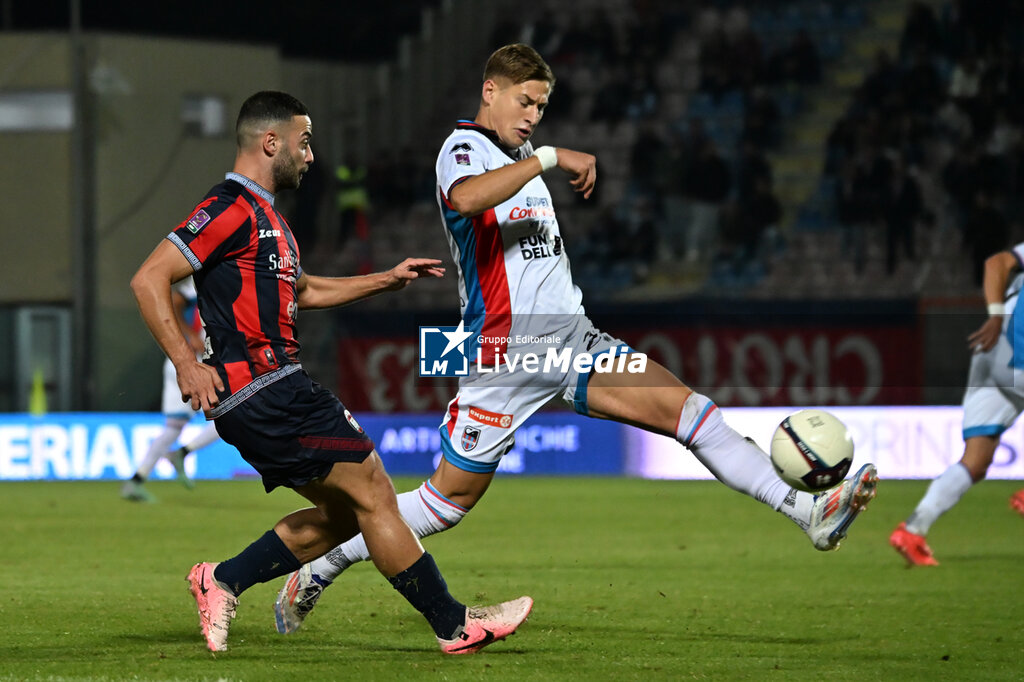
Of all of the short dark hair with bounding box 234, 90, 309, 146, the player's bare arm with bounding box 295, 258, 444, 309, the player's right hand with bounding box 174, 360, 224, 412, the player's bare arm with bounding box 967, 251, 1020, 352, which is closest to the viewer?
the player's right hand with bounding box 174, 360, 224, 412

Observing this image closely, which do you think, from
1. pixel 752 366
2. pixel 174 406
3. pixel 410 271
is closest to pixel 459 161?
A: pixel 410 271

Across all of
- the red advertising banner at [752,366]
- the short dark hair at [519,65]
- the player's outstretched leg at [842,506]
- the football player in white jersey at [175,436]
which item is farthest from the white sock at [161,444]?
the player's outstretched leg at [842,506]

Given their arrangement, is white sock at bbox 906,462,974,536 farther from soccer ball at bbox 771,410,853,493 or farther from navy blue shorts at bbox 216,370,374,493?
navy blue shorts at bbox 216,370,374,493

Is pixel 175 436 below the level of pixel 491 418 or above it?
below

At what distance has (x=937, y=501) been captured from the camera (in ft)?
27.0

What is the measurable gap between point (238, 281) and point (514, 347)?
3.54ft

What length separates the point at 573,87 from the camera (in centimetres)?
2062

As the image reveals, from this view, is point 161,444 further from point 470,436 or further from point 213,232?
point 213,232

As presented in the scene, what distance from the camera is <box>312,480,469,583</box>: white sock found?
18.5 ft

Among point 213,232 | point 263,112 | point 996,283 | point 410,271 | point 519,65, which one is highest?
point 519,65

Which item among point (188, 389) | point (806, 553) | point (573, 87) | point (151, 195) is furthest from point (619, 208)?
point (188, 389)

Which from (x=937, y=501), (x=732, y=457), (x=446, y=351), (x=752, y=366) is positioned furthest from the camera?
(x=752, y=366)

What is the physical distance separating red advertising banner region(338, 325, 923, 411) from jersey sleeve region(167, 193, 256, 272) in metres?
10.8

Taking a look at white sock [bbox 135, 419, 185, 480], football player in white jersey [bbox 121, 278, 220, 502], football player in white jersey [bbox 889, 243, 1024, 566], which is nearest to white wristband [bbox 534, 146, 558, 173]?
football player in white jersey [bbox 889, 243, 1024, 566]
